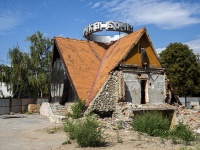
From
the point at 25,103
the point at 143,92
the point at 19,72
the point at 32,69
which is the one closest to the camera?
the point at 143,92

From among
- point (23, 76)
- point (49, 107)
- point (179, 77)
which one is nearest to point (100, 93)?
point (49, 107)

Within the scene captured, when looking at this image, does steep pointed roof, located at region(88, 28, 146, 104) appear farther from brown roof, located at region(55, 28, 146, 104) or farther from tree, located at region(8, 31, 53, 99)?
tree, located at region(8, 31, 53, 99)

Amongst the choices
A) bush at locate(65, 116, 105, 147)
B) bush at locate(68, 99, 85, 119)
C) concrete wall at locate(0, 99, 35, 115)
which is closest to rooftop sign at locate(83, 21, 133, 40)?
bush at locate(68, 99, 85, 119)

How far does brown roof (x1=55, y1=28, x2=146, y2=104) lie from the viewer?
22.4m

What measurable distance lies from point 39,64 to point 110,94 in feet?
Answer: 71.0

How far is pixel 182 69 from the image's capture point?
42.4m

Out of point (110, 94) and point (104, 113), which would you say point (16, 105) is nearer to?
point (104, 113)

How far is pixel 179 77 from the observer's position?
4225 centimetres

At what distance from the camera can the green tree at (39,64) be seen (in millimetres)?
38016

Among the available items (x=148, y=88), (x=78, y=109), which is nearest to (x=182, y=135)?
(x=78, y=109)

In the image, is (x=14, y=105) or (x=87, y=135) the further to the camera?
(x=14, y=105)

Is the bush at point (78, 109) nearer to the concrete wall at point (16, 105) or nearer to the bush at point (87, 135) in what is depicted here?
the bush at point (87, 135)

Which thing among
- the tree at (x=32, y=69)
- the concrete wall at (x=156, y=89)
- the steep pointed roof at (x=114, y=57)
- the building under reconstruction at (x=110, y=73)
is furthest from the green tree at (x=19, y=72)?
the concrete wall at (x=156, y=89)

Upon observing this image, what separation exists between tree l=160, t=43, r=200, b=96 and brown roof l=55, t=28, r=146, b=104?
718 inches
